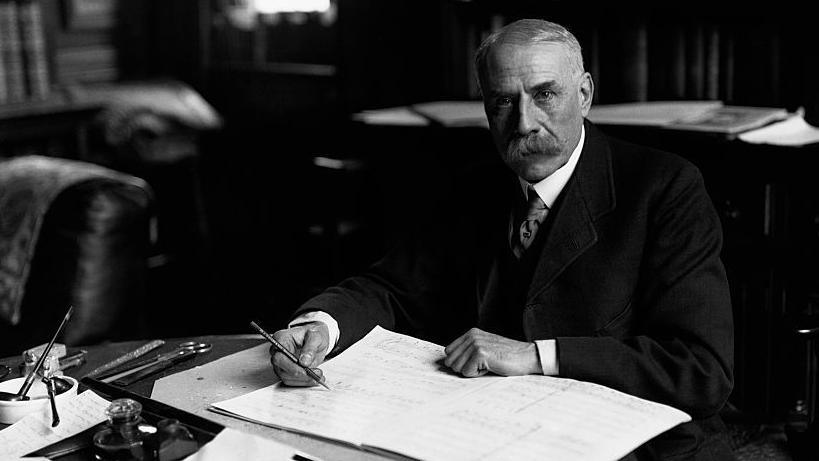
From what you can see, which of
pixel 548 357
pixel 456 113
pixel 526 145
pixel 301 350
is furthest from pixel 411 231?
pixel 456 113

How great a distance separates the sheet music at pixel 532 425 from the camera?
1.39 meters

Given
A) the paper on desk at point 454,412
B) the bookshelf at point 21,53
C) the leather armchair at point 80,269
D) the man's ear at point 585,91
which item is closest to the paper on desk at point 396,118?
the leather armchair at point 80,269

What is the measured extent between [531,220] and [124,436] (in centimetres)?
92

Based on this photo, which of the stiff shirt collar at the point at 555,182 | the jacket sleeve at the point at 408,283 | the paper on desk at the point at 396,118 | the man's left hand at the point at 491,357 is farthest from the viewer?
the paper on desk at the point at 396,118

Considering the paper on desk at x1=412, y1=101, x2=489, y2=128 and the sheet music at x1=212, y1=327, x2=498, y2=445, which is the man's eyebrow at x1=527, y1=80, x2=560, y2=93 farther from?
the paper on desk at x1=412, y1=101, x2=489, y2=128

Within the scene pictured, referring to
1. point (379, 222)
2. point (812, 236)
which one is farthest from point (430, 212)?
point (379, 222)

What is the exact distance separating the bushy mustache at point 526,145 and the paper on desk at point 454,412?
42cm

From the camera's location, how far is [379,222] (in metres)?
Result: 4.03

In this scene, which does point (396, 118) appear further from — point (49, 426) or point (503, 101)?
point (49, 426)

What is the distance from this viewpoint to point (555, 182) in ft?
6.60

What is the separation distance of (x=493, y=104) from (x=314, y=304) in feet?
1.71

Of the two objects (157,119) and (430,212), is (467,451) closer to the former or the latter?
(430,212)

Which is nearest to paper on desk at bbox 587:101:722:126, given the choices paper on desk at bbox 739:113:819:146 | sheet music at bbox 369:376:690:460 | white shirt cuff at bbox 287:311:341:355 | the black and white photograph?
the black and white photograph

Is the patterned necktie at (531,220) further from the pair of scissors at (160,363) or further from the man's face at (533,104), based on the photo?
the pair of scissors at (160,363)
